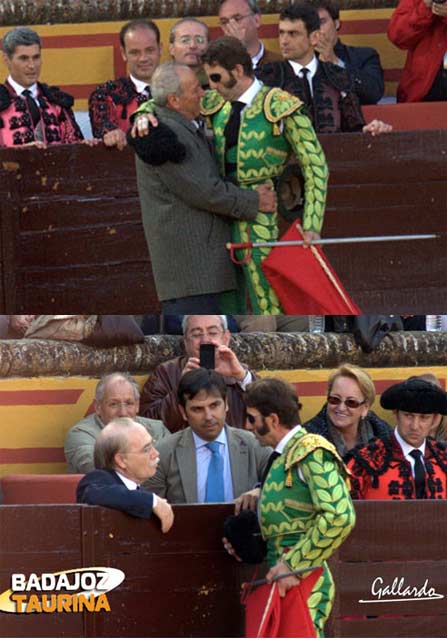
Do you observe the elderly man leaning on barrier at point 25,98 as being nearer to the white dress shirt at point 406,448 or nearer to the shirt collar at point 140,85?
the shirt collar at point 140,85

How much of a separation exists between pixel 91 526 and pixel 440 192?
2.75 m

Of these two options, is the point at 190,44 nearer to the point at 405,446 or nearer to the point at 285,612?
the point at 405,446

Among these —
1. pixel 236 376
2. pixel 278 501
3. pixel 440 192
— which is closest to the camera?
pixel 278 501

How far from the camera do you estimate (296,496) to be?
264 inches

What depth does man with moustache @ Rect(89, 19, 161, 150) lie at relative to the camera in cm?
902

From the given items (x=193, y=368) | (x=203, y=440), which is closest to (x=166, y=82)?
(x=193, y=368)

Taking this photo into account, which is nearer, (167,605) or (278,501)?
(278,501)

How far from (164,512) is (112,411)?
694 millimetres

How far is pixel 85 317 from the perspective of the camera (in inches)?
352

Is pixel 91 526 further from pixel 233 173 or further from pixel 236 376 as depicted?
pixel 233 173

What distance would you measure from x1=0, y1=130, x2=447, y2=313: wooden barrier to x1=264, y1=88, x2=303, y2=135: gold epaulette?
1347 millimetres

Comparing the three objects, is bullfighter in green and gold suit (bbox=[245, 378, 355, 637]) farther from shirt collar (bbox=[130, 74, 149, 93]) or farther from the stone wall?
shirt collar (bbox=[130, 74, 149, 93])

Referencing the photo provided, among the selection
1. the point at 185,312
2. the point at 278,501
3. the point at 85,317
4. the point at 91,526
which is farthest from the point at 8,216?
the point at 278,501

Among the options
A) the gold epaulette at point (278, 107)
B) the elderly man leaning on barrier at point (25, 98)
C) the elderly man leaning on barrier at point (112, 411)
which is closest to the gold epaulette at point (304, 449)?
the elderly man leaning on barrier at point (112, 411)
